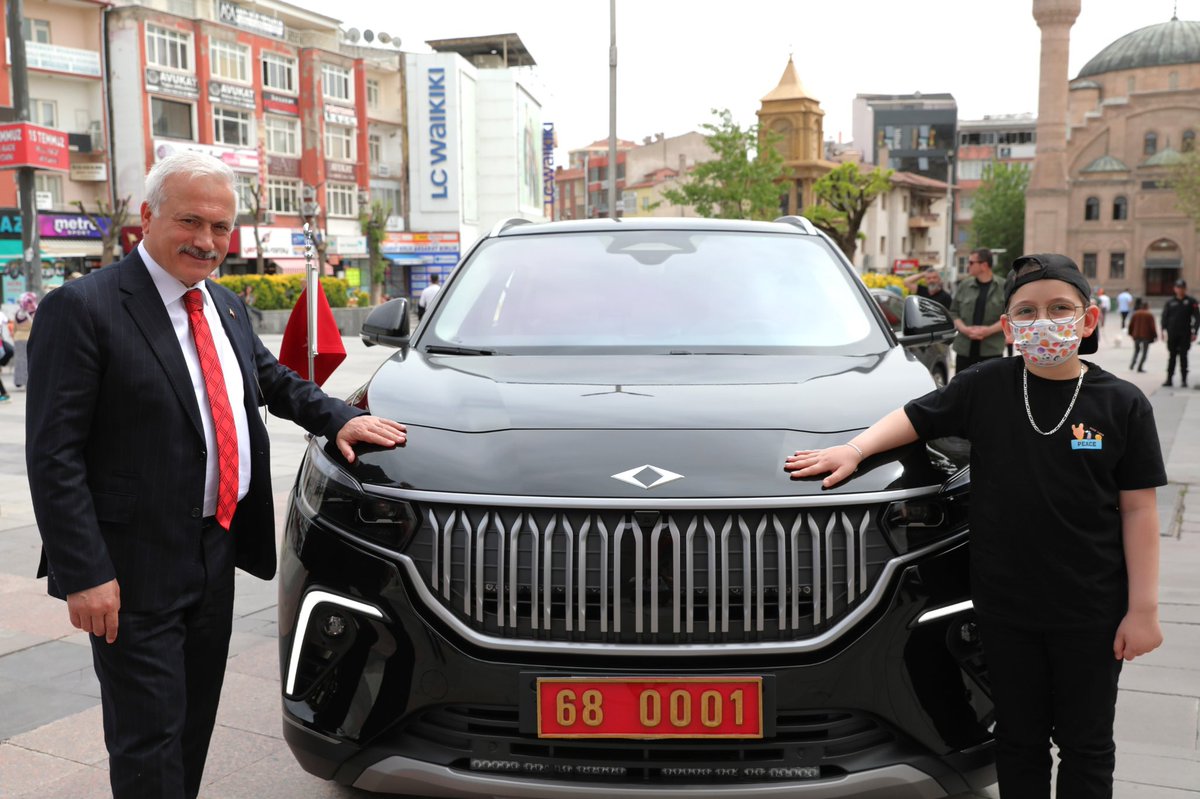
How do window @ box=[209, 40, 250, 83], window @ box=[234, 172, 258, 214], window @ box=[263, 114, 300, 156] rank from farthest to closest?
window @ box=[263, 114, 300, 156], window @ box=[234, 172, 258, 214], window @ box=[209, 40, 250, 83]

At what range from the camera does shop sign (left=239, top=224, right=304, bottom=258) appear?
48688mm

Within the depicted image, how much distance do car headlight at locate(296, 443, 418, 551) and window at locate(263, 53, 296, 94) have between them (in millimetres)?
53782

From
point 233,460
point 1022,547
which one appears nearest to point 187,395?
point 233,460

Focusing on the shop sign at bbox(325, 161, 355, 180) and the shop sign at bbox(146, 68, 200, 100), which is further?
the shop sign at bbox(325, 161, 355, 180)

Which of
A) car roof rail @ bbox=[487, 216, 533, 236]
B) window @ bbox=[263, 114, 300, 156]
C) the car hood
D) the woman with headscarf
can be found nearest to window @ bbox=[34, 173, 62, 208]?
window @ bbox=[263, 114, 300, 156]

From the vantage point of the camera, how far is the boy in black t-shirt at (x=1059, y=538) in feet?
8.26

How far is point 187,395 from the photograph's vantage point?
2.55m

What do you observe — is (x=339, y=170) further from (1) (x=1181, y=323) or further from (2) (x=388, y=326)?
(2) (x=388, y=326)

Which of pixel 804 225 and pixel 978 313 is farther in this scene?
pixel 978 313

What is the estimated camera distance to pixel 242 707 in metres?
4.09

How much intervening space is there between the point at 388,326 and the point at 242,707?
145 cm

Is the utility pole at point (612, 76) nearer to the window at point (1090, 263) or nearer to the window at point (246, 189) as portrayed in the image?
the window at point (246, 189)

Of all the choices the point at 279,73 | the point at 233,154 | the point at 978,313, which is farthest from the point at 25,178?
the point at 279,73

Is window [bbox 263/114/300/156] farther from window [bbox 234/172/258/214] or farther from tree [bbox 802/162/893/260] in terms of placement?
tree [bbox 802/162/893/260]
